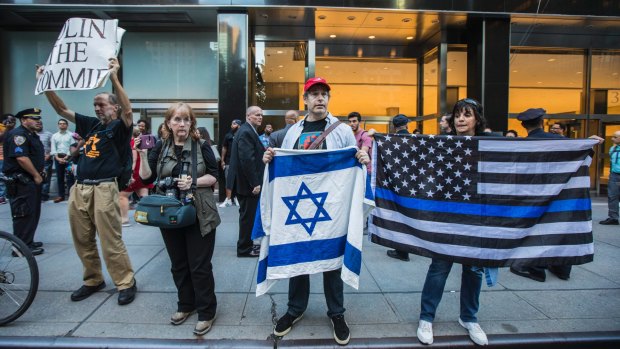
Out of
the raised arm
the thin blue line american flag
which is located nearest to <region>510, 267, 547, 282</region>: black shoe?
the thin blue line american flag

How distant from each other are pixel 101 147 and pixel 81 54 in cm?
95

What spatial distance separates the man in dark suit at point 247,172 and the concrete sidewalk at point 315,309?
340 mm

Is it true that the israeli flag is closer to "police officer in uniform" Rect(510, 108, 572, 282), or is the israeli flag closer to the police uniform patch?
"police officer in uniform" Rect(510, 108, 572, 282)

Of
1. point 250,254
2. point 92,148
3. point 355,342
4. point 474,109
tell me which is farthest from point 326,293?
point 92,148

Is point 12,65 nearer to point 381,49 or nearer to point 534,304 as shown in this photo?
point 381,49

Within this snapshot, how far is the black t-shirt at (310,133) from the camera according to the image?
339cm

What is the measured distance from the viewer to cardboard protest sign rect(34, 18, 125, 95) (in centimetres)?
370

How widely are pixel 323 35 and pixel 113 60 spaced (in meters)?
9.58

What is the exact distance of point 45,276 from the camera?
15.4ft

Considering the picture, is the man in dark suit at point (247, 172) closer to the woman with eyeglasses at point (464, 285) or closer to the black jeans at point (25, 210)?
the woman with eyeglasses at point (464, 285)

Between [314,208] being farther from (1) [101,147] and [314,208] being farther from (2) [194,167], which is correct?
(1) [101,147]

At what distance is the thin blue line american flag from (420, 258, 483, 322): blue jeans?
0.40 ft

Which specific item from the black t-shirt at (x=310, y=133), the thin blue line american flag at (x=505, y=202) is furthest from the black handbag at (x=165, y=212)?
the thin blue line american flag at (x=505, y=202)

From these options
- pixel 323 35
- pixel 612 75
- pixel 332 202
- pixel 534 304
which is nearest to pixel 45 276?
pixel 332 202
